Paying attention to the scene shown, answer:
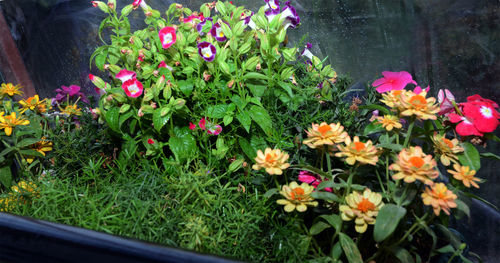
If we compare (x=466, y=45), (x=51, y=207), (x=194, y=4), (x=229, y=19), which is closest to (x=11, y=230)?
(x=51, y=207)

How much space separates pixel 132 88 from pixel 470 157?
79cm

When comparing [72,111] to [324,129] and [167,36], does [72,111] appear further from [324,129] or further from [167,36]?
[324,129]

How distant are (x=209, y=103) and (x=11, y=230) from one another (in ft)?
1.93

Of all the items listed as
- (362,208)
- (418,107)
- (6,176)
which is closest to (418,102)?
(418,107)

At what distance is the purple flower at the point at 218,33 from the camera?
1.05 metres

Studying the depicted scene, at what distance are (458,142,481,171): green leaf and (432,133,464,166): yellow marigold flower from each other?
14 mm

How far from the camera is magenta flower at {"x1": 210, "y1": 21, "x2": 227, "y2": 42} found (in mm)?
1054

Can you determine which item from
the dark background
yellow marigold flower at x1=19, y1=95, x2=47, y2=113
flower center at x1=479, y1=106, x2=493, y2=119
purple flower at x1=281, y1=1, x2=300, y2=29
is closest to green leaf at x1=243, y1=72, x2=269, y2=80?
purple flower at x1=281, y1=1, x2=300, y2=29

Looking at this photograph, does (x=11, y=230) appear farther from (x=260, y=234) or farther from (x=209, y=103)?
(x=209, y=103)

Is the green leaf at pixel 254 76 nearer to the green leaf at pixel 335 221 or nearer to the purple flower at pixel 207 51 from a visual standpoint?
the purple flower at pixel 207 51

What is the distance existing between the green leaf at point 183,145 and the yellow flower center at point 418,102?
55 centimetres

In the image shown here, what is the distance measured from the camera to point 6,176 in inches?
47.1

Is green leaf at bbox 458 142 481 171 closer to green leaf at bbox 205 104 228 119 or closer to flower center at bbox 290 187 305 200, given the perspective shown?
flower center at bbox 290 187 305 200

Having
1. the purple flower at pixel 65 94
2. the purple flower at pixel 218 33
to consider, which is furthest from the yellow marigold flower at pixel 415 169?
the purple flower at pixel 65 94
